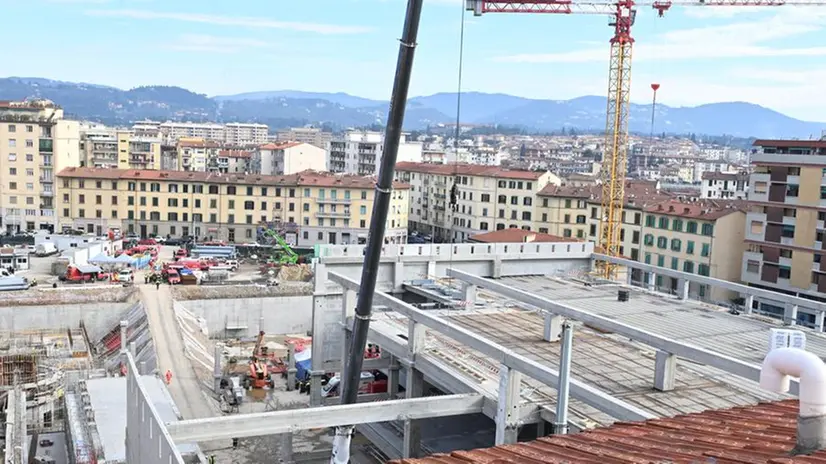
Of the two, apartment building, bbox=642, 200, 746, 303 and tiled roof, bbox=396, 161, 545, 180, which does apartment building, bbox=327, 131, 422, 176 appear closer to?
tiled roof, bbox=396, 161, 545, 180

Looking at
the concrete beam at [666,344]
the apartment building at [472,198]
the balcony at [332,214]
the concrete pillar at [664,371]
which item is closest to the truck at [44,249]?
the balcony at [332,214]

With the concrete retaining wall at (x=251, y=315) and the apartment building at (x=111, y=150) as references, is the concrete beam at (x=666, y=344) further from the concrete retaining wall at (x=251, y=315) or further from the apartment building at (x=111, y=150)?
the apartment building at (x=111, y=150)

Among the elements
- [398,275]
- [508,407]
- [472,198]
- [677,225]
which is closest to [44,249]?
[472,198]

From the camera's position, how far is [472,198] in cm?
5797

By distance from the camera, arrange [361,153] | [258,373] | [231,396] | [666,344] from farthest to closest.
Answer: [361,153], [258,373], [231,396], [666,344]

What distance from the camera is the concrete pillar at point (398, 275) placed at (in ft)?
59.6

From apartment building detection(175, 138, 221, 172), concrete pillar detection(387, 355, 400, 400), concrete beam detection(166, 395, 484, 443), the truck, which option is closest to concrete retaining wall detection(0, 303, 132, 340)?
the truck

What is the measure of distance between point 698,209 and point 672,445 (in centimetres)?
3646

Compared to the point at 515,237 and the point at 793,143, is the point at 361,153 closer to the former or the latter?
the point at 515,237

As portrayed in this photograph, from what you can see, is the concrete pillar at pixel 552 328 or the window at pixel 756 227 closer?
the concrete pillar at pixel 552 328

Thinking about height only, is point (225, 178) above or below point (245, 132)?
below

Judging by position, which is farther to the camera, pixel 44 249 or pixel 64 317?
pixel 44 249

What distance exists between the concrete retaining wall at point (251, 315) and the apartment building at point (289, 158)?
38.7 m

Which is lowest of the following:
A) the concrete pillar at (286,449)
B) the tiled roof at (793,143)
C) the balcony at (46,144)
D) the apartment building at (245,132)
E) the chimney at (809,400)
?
the concrete pillar at (286,449)
